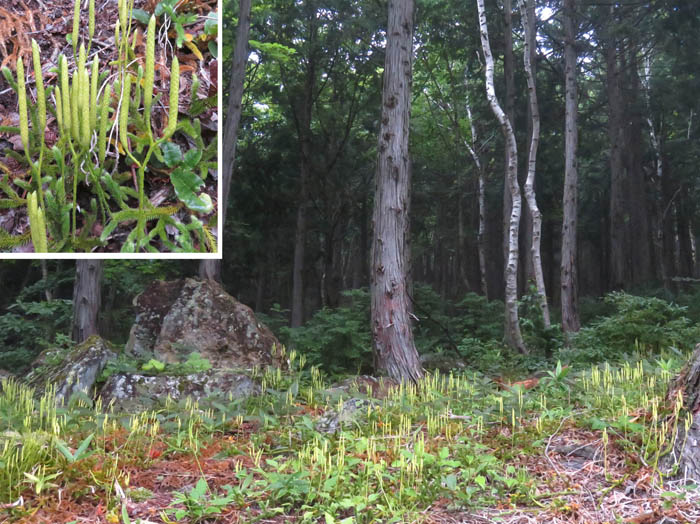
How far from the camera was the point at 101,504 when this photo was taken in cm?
300

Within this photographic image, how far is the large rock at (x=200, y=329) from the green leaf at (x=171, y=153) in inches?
155

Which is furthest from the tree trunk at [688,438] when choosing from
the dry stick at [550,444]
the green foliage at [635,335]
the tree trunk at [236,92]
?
the tree trunk at [236,92]

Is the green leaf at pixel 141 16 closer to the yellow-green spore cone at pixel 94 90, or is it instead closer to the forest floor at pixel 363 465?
the yellow-green spore cone at pixel 94 90

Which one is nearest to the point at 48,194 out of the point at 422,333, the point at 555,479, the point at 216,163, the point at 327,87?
the point at 216,163

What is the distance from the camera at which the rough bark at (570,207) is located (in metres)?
13.4

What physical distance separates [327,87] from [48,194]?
17.0 meters

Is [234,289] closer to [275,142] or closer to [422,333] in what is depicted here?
[275,142]

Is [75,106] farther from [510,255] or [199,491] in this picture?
[510,255]

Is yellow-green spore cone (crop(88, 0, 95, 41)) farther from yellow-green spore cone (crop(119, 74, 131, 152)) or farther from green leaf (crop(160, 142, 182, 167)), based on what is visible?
green leaf (crop(160, 142, 182, 167))

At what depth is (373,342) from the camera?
786 centimetres

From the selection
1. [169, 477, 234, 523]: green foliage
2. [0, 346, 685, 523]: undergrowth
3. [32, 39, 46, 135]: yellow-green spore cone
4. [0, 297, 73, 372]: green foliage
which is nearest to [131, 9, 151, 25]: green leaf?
[32, 39, 46, 135]: yellow-green spore cone

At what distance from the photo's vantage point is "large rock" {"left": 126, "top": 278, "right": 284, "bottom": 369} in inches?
276

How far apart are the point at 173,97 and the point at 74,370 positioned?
411cm

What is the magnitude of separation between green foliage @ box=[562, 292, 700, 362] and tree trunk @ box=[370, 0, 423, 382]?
11.0 feet
